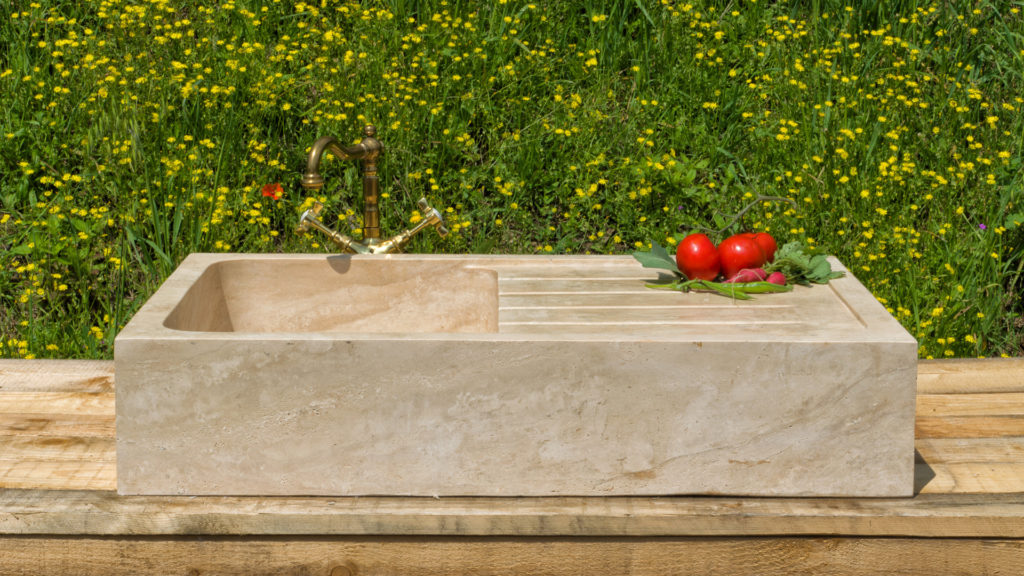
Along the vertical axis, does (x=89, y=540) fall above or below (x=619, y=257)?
below

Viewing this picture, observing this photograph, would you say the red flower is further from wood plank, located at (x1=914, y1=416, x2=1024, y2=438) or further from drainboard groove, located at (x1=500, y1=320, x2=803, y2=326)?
wood plank, located at (x1=914, y1=416, x2=1024, y2=438)

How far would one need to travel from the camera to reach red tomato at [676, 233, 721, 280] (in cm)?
207

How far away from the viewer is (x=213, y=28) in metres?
3.82

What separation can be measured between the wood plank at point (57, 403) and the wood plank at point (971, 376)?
169 cm

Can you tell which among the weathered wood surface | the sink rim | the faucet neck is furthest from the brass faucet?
the weathered wood surface

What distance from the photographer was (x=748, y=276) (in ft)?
6.82

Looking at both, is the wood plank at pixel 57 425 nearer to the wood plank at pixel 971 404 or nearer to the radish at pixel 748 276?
the radish at pixel 748 276

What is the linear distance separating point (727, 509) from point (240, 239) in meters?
2.04

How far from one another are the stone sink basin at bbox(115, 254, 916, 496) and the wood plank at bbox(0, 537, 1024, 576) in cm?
8

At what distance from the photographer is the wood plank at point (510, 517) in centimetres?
172

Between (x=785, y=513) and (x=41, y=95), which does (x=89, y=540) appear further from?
(x=41, y=95)

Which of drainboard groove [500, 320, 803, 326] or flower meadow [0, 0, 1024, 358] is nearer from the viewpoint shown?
drainboard groove [500, 320, 803, 326]

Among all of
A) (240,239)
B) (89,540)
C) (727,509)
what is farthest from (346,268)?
(240,239)

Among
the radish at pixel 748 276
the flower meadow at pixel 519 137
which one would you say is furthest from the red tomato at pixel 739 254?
the flower meadow at pixel 519 137
